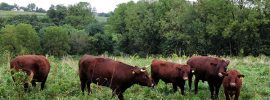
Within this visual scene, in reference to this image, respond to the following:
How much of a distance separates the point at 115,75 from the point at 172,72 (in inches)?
105

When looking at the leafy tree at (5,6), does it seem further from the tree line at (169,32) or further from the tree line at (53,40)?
the tree line at (169,32)

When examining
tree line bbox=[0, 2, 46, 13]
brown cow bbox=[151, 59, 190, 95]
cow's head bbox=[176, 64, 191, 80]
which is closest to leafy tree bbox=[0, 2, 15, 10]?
tree line bbox=[0, 2, 46, 13]

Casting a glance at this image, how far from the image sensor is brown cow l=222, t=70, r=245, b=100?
13398 mm

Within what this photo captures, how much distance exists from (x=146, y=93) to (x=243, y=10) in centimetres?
4544

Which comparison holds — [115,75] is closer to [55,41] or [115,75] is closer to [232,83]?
[232,83]

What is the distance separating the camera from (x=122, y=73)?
13.4 m

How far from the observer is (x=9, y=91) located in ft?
39.1

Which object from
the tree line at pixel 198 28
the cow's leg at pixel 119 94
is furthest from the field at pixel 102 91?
the tree line at pixel 198 28

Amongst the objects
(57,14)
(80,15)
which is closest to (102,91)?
(57,14)

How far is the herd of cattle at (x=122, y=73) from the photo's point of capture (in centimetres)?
1334

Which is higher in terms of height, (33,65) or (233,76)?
(33,65)

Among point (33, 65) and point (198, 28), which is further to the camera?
point (198, 28)

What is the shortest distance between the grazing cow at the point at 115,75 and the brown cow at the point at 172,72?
1.78m

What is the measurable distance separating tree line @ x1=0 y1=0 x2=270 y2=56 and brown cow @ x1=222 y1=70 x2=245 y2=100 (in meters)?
29.7
